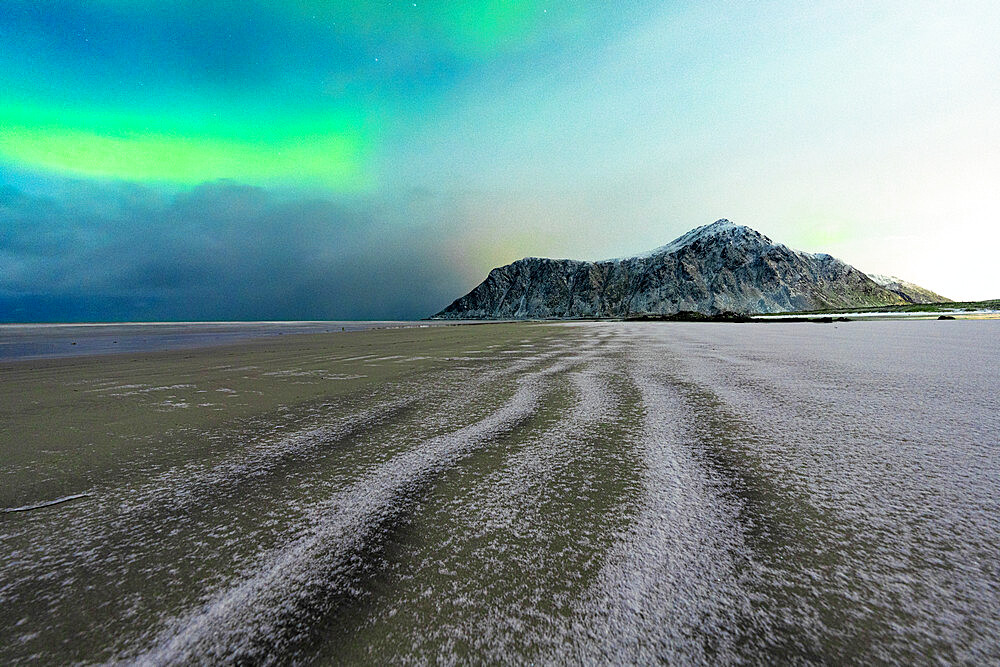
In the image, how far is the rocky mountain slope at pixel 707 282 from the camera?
14538 cm

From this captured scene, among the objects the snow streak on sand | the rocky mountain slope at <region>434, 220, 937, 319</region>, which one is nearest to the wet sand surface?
the snow streak on sand

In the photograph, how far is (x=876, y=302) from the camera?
15950 cm

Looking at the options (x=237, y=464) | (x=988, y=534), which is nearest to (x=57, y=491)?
(x=237, y=464)

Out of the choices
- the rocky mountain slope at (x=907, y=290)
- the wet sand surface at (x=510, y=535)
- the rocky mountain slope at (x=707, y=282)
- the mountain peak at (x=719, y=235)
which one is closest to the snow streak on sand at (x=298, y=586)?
the wet sand surface at (x=510, y=535)

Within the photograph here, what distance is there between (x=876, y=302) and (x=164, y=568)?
8734 inches

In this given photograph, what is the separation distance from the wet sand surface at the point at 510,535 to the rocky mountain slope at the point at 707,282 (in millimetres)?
153989

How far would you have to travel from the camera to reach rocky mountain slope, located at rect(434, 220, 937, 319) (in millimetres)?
145375

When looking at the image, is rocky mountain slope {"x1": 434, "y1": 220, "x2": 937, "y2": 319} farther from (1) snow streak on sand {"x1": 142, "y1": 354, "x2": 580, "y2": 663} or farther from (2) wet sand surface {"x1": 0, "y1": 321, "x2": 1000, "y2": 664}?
(1) snow streak on sand {"x1": 142, "y1": 354, "x2": 580, "y2": 663}

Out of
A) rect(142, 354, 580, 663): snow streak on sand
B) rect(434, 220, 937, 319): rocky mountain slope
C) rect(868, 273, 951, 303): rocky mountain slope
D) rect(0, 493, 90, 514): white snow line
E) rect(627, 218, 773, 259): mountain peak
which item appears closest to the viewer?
rect(142, 354, 580, 663): snow streak on sand

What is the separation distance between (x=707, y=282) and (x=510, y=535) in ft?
555

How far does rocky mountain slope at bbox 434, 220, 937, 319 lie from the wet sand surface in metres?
154

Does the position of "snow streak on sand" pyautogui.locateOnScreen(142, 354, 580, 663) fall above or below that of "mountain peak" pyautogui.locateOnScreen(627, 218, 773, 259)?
below

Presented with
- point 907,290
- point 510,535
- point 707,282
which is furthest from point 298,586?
point 907,290

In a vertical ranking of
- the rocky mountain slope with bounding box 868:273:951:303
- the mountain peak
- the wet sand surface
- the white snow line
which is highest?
the mountain peak
